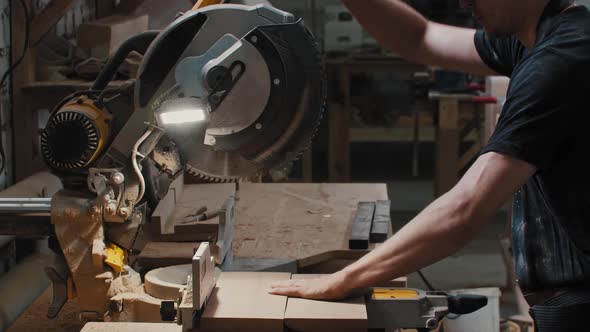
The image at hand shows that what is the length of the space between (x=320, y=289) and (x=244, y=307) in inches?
5.8

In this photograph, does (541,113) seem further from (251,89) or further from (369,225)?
(369,225)

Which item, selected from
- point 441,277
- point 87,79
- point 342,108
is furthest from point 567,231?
point 342,108

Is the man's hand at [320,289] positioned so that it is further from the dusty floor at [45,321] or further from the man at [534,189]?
the dusty floor at [45,321]

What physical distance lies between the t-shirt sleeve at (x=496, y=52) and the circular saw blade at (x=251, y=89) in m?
0.47

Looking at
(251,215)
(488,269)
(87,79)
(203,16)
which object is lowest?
(488,269)

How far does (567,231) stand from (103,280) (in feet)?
2.98

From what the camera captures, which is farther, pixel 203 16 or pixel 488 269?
pixel 488 269

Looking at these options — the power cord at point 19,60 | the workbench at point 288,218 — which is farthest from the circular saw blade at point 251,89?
the power cord at point 19,60

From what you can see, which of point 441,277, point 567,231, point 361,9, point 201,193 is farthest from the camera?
point 441,277

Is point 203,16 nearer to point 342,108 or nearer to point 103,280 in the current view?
point 103,280

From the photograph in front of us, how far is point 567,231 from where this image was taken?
1518mm

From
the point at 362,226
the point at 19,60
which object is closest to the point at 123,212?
the point at 362,226

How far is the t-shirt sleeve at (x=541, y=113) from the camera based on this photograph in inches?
54.8

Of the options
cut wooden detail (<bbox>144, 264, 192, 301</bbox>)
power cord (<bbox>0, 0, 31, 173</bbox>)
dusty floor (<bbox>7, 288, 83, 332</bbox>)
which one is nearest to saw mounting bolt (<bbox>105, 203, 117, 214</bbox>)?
cut wooden detail (<bbox>144, 264, 192, 301</bbox>)
